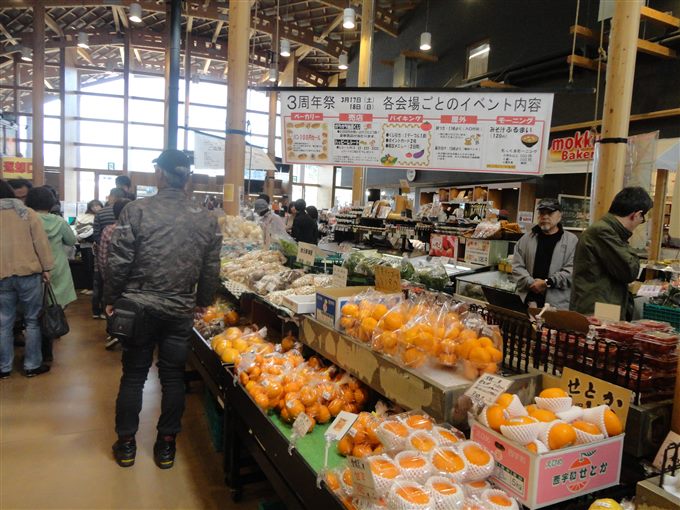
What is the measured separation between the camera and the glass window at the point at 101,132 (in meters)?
18.5

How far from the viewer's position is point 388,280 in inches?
93.2

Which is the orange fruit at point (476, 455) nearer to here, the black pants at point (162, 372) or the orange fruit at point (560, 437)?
the orange fruit at point (560, 437)

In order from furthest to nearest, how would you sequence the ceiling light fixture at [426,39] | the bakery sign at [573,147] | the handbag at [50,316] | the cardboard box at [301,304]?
1. the ceiling light fixture at [426,39]
2. the bakery sign at [573,147]
3. the handbag at [50,316]
4. the cardboard box at [301,304]

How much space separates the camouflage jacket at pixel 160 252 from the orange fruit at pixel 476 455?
1995mm

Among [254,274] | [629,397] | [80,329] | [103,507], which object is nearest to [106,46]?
[80,329]

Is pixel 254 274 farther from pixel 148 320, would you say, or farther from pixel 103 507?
pixel 103 507

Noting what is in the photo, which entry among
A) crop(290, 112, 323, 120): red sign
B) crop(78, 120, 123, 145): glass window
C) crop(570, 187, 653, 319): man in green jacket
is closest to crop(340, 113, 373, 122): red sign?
crop(290, 112, 323, 120): red sign

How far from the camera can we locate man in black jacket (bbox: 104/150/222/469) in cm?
270

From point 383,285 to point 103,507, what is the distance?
72.8 inches

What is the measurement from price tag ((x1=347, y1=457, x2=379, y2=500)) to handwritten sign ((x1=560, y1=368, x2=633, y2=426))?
2.20 ft

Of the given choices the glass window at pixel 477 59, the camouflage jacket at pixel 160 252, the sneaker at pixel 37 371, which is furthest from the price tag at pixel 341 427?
the glass window at pixel 477 59

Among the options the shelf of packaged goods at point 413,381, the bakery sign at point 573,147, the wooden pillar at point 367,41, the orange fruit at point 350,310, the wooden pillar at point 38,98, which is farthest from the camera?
the wooden pillar at point 38,98

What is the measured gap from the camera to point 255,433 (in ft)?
7.41

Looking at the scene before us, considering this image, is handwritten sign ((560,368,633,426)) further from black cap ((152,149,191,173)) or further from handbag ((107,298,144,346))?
black cap ((152,149,191,173))
